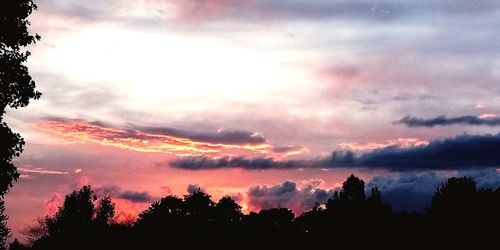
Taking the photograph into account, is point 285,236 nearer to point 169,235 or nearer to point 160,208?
point 169,235

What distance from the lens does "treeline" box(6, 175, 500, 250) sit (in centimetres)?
6022

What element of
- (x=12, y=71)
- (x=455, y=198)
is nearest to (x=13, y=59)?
(x=12, y=71)

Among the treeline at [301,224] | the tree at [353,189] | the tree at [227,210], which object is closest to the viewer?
the treeline at [301,224]

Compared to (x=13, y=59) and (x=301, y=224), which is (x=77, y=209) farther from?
(x=13, y=59)

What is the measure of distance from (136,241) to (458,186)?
41.8 metres

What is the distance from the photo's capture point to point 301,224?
100250 mm

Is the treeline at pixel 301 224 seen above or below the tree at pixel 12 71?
below

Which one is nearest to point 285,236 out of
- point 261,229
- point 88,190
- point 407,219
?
point 261,229

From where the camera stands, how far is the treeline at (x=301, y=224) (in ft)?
198

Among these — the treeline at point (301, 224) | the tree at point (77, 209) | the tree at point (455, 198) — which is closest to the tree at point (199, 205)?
the treeline at point (301, 224)

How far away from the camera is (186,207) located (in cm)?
10781

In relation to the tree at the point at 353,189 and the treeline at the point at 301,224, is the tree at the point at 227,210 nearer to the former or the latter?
the treeline at the point at 301,224

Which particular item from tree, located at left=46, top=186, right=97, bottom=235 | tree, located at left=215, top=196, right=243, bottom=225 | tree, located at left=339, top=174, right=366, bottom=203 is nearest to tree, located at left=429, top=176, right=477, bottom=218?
Answer: tree, located at left=339, top=174, right=366, bottom=203

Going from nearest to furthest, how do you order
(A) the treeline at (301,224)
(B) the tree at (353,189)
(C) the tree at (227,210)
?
(A) the treeline at (301,224) < (B) the tree at (353,189) < (C) the tree at (227,210)
